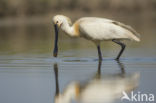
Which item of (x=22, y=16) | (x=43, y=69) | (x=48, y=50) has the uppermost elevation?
(x=43, y=69)

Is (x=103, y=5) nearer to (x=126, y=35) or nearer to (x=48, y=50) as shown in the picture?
(x=48, y=50)

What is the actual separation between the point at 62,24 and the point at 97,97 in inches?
193

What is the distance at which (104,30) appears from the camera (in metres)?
12.6

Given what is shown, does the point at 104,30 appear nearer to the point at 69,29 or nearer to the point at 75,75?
the point at 69,29

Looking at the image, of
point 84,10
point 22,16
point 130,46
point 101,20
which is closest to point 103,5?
point 84,10

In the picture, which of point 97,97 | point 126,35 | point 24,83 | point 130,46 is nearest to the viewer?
point 97,97

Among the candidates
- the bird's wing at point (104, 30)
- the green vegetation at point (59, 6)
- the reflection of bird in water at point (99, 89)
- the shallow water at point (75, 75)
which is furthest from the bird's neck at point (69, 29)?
the green vegetation at point (59, 6)

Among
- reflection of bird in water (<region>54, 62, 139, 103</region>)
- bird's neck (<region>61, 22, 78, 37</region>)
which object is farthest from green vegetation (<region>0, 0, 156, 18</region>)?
reflection of bird in water (<region>54, 62, 139, 103</region>)

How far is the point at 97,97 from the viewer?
7848 millimetres

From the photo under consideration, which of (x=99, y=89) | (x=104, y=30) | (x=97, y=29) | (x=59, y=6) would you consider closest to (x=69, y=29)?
(x=97, y=29)

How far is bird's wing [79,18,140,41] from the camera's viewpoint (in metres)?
12.5

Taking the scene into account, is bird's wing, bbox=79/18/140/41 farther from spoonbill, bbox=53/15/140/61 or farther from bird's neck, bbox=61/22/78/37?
bird's neck, bbox=61/22/78/37

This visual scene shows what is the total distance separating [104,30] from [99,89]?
4.41 metres

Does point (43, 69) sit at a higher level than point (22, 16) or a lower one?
higher
